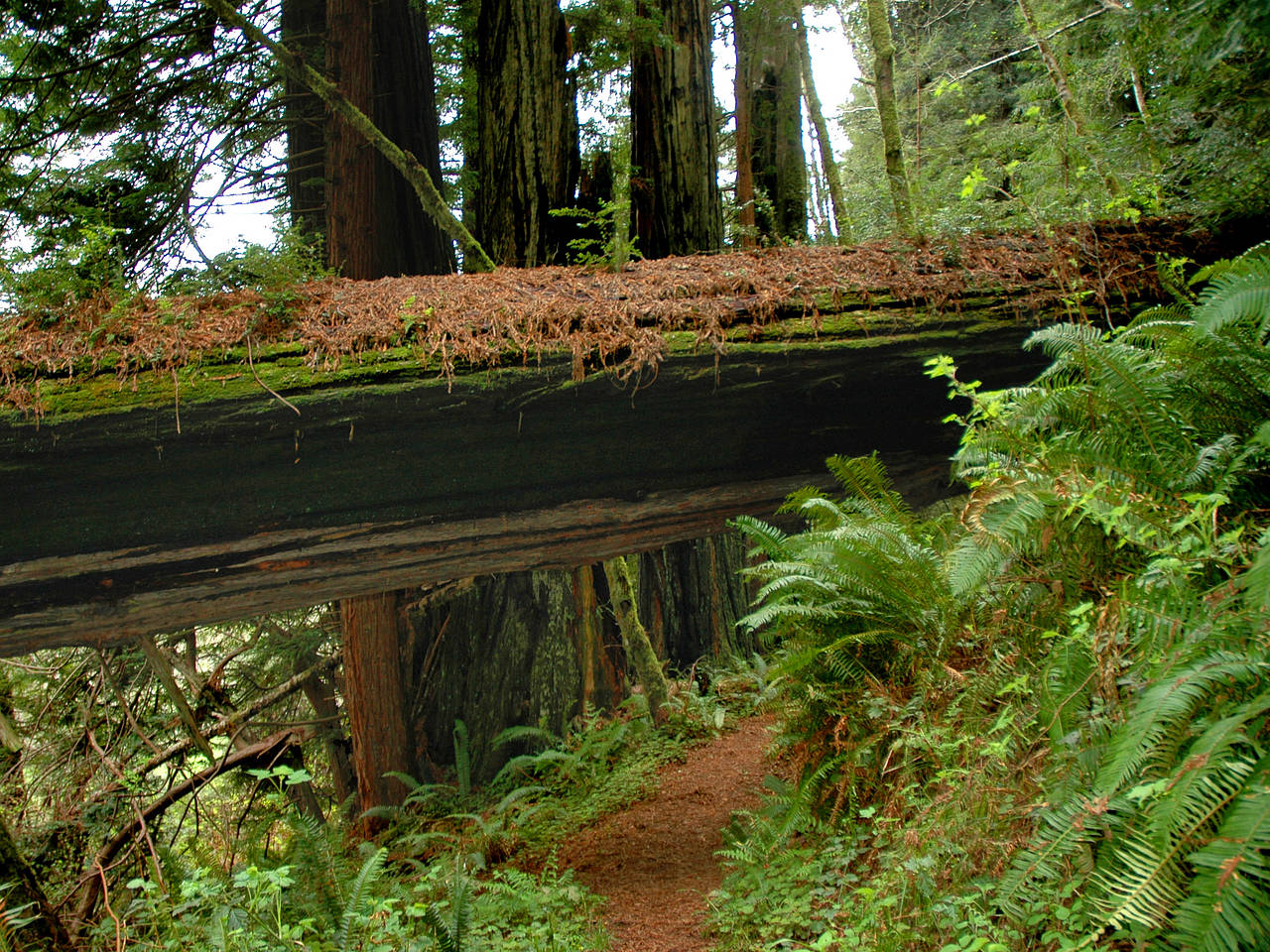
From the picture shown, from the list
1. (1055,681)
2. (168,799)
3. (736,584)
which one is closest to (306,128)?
(168,799)

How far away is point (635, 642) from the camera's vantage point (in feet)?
21.8

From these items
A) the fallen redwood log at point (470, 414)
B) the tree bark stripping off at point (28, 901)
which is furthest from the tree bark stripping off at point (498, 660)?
the tree bark stripping off at point (28, 901)

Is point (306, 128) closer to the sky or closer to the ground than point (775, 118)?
closer to the ground

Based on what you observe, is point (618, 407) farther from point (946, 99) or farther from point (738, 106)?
point (946, 99)

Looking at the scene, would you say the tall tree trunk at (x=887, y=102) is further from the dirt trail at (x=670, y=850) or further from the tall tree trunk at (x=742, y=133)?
the dirt trail at (x=670, y=850)

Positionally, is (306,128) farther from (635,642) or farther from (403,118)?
(635,642)

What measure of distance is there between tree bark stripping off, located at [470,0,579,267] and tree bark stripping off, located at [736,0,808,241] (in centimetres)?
281

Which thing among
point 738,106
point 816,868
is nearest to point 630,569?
point 816,868

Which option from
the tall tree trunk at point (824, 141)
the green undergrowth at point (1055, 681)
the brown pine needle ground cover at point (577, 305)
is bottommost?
the green undergrowth at point (1055, 681)

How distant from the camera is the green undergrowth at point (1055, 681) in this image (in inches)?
78.6

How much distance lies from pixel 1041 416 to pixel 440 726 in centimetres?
533

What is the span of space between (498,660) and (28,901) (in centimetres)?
379

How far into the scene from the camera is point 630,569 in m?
7.74

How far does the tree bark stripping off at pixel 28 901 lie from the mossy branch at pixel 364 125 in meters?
3.99
